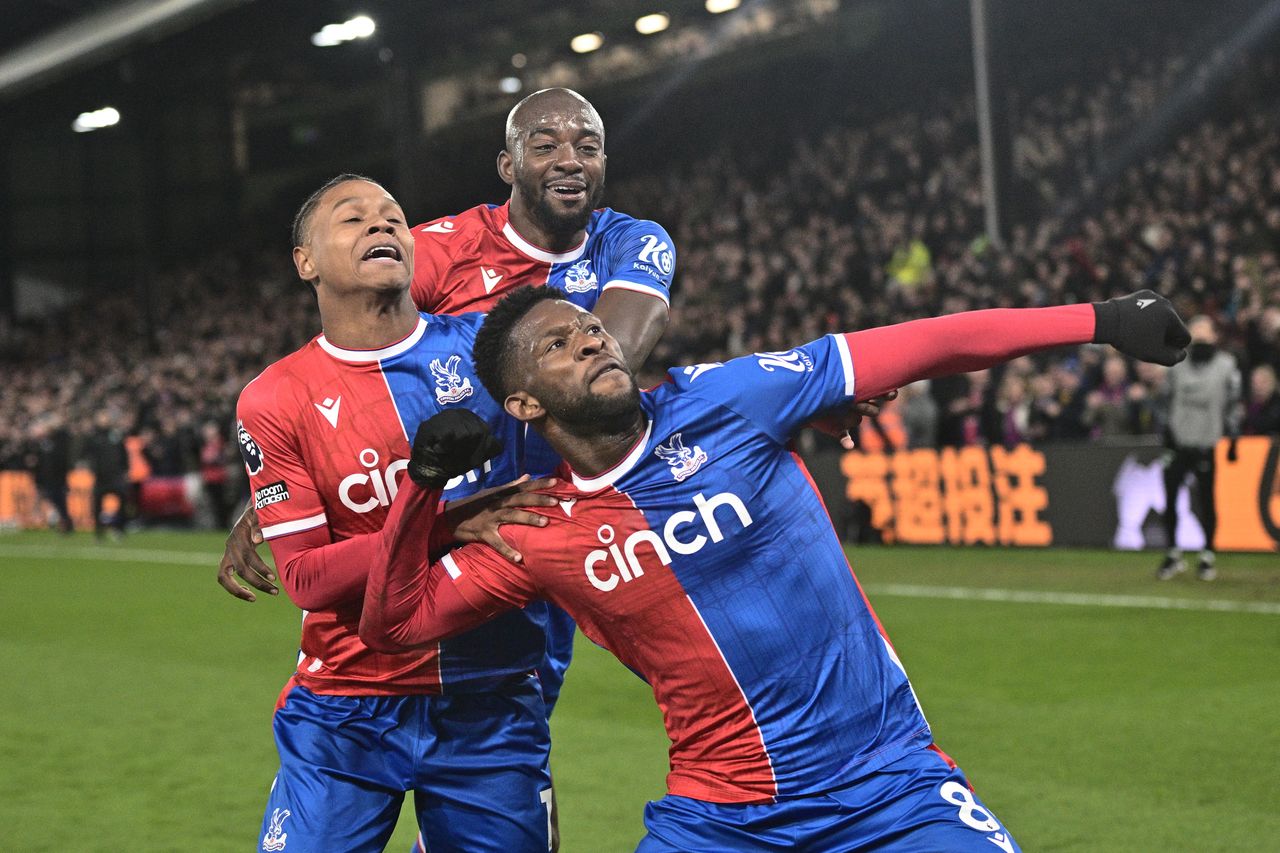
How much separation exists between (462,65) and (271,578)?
31.8m

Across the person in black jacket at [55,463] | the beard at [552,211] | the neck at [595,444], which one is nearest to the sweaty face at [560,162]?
the beard at [552,211]

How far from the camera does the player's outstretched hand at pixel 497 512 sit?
3.35 m

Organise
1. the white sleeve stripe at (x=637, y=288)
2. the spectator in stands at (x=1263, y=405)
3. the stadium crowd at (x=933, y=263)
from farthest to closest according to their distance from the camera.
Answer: the stadium crowd at (x=933, y=263) → the spectator in stands at (x=1263, y=405) → the white sleeve stripe at (x=637, y=288)

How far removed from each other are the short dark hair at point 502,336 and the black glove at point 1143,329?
45.7 inches

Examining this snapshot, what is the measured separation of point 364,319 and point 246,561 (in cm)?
71

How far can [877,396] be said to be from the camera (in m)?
3.39

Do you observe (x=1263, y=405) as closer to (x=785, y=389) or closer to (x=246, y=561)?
(x=785, y=389)

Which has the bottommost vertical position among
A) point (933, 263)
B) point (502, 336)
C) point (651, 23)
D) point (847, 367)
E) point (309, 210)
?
point (847, 367)

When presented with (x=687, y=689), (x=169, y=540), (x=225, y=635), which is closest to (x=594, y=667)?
(x=225, y=635)

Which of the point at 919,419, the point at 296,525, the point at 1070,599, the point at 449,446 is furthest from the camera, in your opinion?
the point at 919,419

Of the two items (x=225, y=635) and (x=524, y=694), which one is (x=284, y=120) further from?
(x=524, y=694)

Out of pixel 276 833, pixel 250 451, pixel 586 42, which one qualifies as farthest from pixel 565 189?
pixel 586 42

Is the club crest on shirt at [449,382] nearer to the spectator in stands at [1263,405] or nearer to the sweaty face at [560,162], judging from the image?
the sweaty face at [560,162]

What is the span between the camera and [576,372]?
10.6 feet
